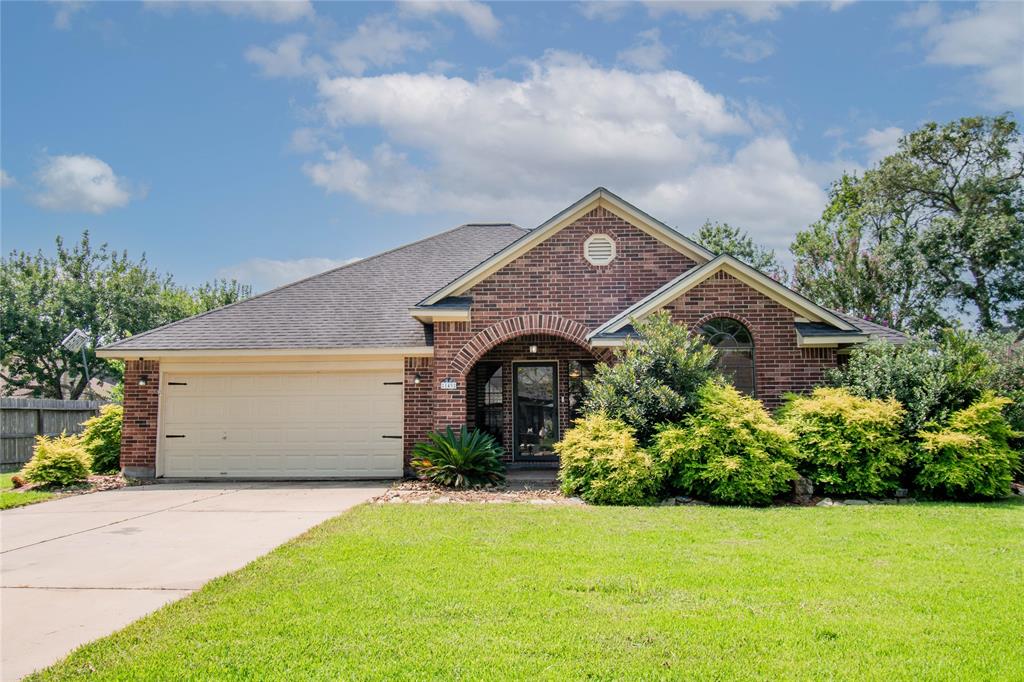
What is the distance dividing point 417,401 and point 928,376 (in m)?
9.16

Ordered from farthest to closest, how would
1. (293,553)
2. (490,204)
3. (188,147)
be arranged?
(490,204), (188,147), (293,553)

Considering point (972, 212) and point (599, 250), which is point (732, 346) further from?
point (972, 212)

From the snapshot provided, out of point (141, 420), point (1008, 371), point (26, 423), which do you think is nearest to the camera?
point (1008, 371)

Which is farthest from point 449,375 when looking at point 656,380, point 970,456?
point 970,456

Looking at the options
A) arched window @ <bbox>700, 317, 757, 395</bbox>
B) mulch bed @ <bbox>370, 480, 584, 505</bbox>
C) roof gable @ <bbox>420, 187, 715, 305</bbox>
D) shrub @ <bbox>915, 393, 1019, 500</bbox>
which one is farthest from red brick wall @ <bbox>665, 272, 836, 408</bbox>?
mulch bed @ <bbox>370, 480, 584, 505</bbox>

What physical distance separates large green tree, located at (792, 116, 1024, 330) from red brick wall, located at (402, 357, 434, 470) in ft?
Answer: 67.2

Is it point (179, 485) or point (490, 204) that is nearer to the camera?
point (179, 485)

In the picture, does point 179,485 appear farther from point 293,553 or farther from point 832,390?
point 832,390

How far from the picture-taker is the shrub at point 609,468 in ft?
33.2

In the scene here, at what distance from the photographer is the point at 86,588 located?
19.5 feet

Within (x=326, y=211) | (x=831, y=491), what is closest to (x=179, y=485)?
(x=326, y=211)

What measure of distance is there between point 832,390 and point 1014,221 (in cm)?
1933

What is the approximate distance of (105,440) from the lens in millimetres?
15258

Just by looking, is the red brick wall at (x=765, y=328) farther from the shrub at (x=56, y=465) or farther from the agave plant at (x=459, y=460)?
the shrub at (x=56, y=465)
